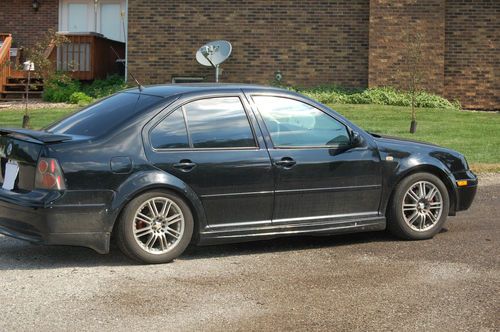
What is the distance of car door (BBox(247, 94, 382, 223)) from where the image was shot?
709 centimetres

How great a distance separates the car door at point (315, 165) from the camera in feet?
23.2

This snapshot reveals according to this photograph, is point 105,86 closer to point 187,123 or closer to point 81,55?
point 81,55

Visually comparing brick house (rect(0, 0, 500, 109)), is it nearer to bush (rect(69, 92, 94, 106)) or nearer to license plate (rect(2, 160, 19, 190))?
bush (rect(69, 92, 94, 106))

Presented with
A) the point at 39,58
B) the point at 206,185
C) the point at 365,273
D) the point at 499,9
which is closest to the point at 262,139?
the point at 206,185

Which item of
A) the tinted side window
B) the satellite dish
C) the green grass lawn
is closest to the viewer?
the tinted side window

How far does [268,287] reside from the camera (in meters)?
5.96

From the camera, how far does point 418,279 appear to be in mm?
6219

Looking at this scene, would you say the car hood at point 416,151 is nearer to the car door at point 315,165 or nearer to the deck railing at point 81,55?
the car door at point 315,165

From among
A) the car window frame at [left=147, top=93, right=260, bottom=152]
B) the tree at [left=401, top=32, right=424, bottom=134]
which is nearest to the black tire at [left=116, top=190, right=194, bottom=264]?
the car window frame at [left=147, top=93, right=260, bottom=152]

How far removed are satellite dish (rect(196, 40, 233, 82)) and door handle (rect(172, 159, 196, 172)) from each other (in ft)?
46.1

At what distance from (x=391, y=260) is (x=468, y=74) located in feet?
53.1

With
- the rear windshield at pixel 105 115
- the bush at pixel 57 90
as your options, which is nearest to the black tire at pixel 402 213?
the rear windshield at pixel 105 115

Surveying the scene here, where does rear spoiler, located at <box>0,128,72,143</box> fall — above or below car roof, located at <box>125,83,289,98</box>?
below

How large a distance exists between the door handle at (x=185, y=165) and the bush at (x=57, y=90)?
50.3 feet
